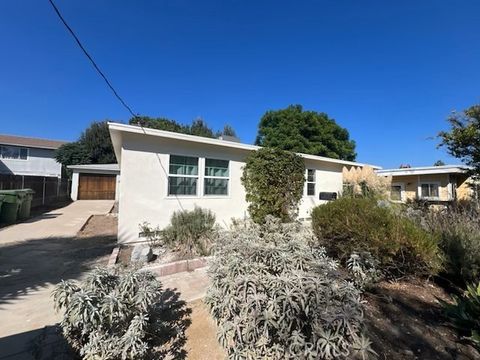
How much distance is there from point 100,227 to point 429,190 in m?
17.7

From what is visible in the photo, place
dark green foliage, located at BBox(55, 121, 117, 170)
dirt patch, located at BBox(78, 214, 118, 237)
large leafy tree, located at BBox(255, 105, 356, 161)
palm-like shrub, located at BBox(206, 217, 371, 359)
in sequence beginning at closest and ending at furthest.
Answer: palm-like shrub, located at BBox(206, 217, 371, 359), dirt patch, located at BBox(78, 214, 118, 237), large leafy tree, located at BBox(255, 105, 356, 161), dark green foliage, located at BBox(55, 121, 117, 170)

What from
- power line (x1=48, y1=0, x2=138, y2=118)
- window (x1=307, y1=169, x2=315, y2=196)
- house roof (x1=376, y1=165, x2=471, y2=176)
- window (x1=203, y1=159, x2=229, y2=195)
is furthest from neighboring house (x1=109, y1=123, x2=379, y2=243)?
house roof (x1=376, y1=165, x2=471, y2=176)

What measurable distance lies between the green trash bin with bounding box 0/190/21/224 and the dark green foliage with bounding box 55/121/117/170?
16529 mm

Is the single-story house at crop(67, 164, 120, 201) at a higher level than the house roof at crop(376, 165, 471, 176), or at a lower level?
lower

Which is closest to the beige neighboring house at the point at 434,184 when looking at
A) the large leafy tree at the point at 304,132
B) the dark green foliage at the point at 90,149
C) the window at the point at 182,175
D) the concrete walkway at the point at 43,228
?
the large leafy tree at the point at 304,132

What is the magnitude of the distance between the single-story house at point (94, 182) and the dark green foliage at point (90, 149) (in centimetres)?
572

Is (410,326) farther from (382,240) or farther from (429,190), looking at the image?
(429,190)

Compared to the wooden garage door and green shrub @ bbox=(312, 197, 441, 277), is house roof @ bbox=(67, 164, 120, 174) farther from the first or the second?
green shrub @ bbox=(312, 197, 441, 277)

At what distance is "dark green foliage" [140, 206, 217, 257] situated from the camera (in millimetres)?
5942

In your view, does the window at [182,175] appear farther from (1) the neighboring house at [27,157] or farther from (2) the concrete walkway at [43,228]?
(1) the neighboring house at [27,157]

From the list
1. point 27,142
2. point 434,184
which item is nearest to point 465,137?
point 434,184

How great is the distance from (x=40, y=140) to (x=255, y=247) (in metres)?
32.0

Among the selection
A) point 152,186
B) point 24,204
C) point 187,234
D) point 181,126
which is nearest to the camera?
point 187,234

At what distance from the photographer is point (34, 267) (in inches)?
211
